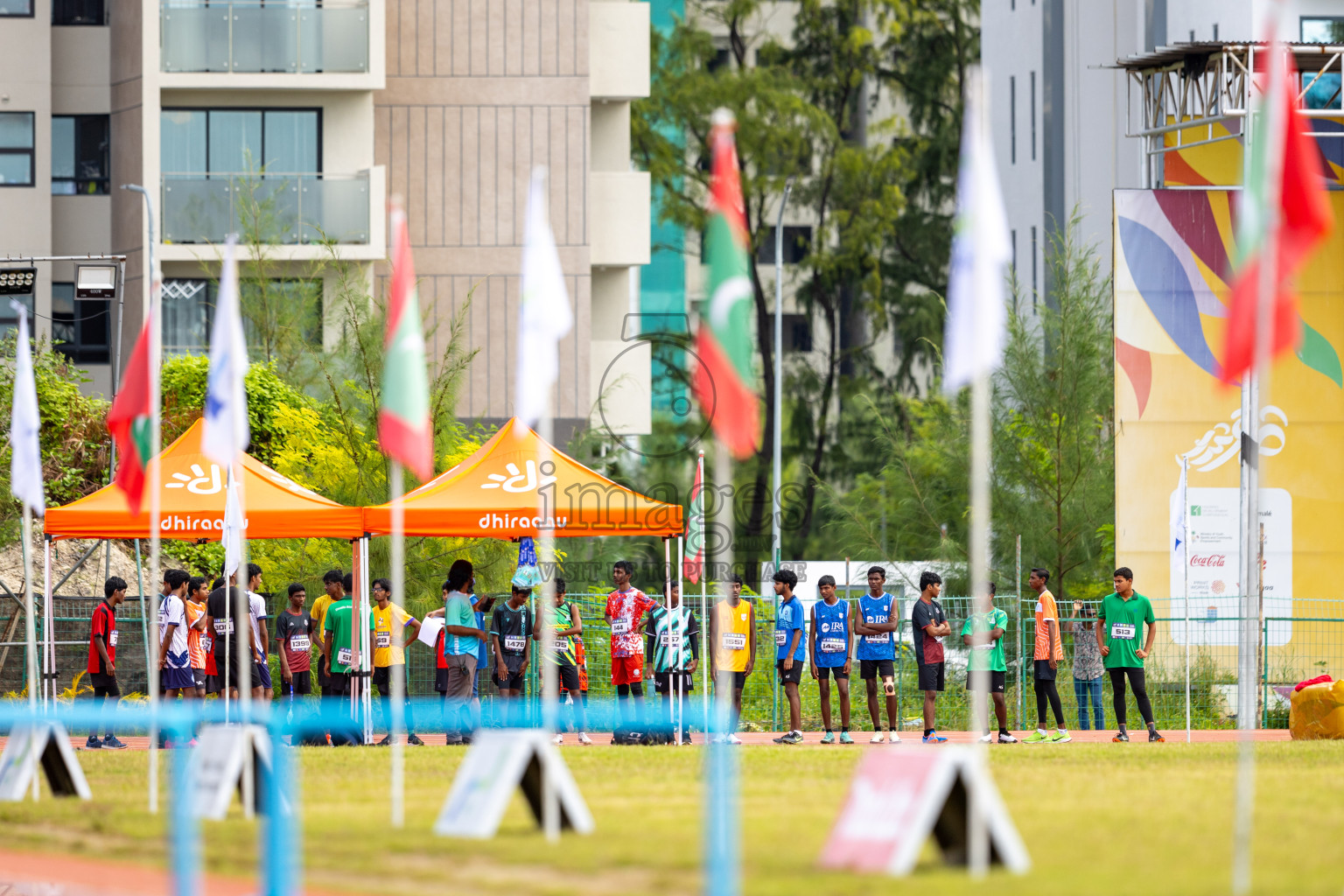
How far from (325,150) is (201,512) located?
19268mm

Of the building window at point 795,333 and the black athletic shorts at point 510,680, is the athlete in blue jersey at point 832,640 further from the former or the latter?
the building window at point 795,333

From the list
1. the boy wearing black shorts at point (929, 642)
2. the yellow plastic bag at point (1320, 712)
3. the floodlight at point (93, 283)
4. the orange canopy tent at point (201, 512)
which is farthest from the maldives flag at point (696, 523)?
the floodlight at point (93, 283)

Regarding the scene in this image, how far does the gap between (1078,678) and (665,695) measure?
5421 mm

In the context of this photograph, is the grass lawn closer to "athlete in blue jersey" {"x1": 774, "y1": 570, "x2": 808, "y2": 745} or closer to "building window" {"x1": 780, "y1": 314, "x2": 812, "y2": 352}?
"athlete in blue jersey" {"x1": 774, "y1": 570, "x2": 808, "y2": 745}

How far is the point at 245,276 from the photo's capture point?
1384 inches

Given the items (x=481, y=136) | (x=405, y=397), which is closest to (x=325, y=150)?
(x=481, y=136)

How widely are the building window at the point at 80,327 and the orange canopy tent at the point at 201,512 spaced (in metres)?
19.2

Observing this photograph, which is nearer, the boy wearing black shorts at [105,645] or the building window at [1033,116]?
the boy wearing black shorts at [105,645]

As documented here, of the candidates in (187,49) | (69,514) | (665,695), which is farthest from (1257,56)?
(187,49)

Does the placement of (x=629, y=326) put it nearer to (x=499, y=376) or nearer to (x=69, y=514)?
(x=499, y=376)

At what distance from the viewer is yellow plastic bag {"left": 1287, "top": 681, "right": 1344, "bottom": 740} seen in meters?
19.9

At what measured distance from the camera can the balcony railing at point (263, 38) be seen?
123 feet

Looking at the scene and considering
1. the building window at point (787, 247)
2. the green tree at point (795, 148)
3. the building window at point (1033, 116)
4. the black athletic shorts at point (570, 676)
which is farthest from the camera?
the building window at point (787, 247)

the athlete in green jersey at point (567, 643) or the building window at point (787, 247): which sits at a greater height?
the building window at point (787, 247)
